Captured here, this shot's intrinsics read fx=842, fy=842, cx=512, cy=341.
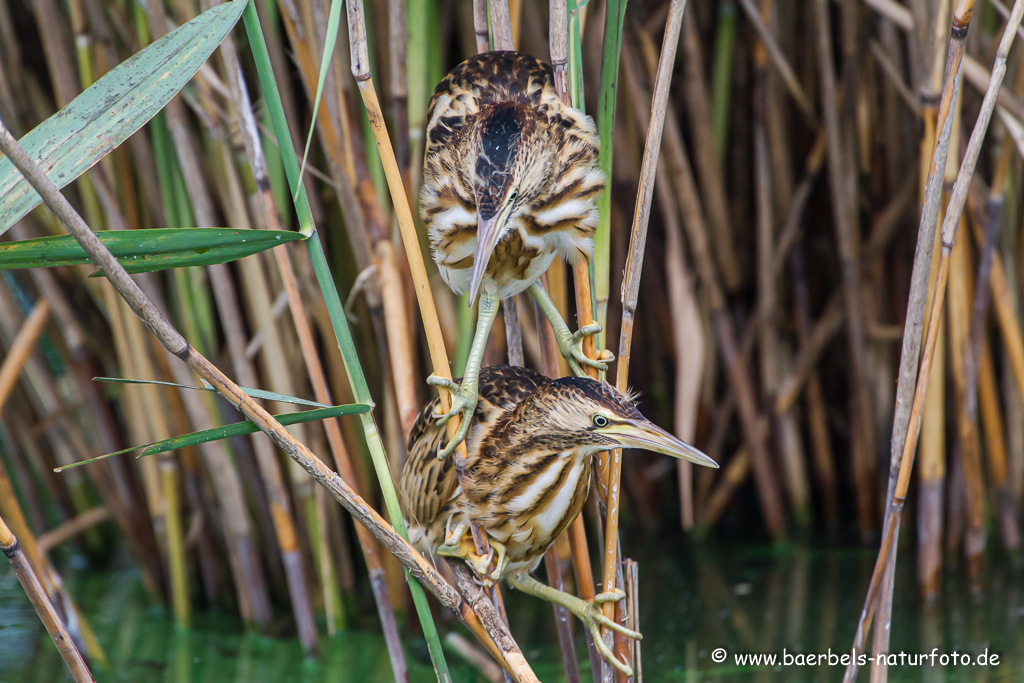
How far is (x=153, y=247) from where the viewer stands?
2.63 ft

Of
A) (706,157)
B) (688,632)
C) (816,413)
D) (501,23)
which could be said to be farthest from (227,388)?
(816,413)

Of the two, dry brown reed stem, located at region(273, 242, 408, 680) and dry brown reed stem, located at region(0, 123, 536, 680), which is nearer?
dry brown reed stem, located at region(0, 123, 536, 680)

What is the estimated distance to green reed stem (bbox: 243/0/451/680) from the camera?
2.71 feet

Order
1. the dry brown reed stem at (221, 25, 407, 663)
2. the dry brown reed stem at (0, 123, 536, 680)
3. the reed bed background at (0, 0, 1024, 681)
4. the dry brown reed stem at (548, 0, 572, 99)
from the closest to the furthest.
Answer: the dry brown reed stem at (0, 123, 536, 680)
the dry brown reed stem at (548, 0, 572, 99)
the dry brown reed stem at (221, 25, 407, 663)
the reed bed background at (0, 0, 1024, 681)

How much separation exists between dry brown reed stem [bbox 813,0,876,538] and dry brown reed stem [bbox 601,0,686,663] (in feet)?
3.29

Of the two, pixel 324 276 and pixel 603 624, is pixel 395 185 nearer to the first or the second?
pixel 324 276

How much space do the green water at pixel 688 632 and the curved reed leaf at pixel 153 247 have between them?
1.13 metres

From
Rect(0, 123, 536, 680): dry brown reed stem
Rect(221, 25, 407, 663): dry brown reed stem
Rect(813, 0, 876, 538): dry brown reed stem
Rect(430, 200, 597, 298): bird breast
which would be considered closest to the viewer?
Rect(0, 123, 536, 680): dry brown reed stem

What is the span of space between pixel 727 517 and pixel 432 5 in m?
1.56

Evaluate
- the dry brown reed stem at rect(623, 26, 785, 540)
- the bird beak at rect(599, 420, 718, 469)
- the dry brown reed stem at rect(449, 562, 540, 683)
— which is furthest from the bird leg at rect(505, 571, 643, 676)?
the dry brown reed stem at rect(623, 26, 785, 540)

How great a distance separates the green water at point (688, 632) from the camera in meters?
1.65

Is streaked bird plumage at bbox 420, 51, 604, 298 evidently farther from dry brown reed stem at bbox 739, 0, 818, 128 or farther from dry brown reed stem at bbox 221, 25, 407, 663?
dry brown reed stem at bbox 739, 0, 818, 128

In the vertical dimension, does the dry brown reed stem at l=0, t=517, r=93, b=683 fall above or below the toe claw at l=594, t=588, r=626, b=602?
above

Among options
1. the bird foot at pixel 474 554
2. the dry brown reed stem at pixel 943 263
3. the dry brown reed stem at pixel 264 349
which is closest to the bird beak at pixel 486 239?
the bird foot at pixel 474 554
